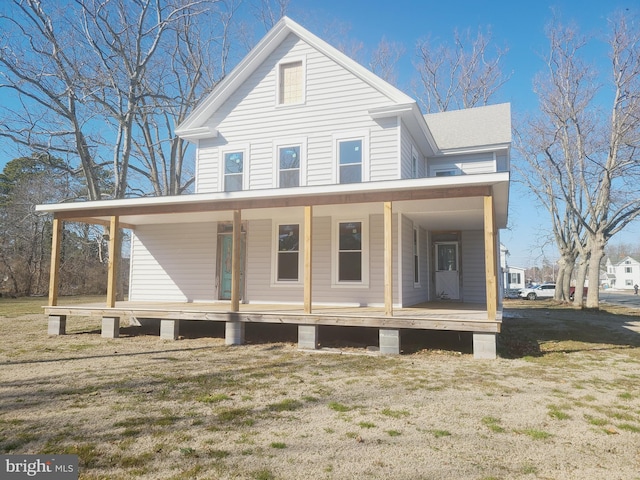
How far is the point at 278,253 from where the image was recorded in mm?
11352

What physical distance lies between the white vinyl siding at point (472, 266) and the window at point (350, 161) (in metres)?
4.94

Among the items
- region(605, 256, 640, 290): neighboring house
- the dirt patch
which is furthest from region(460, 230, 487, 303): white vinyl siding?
region(605, 256, 640, 290): neighboring house

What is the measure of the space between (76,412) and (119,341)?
17.5ft

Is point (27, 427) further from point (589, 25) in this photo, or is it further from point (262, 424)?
point (589, 25)

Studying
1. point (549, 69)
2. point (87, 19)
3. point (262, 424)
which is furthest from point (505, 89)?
point (262, 424)

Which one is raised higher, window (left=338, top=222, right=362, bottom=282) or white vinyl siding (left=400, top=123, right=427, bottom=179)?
white vinyl siding (left=400, top=123, right=427, bottom=179)

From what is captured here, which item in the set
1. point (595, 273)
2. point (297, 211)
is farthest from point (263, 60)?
point (595, 273)

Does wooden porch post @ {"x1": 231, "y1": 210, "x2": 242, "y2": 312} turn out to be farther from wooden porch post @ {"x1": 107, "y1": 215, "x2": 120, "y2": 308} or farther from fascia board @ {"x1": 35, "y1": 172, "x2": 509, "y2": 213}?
wooden porch post @ {"x1": 107, "y1": 215, "x2": 120, "y2": 308}

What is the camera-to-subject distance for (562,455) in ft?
11.5

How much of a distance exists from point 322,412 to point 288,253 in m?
6.94

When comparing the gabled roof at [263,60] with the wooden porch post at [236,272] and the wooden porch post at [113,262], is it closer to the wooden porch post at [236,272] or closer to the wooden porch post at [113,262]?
the wooden porch post at [113,262]

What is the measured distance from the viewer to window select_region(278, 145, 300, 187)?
1150 centimetres

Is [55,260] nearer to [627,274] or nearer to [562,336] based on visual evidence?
[562,336]

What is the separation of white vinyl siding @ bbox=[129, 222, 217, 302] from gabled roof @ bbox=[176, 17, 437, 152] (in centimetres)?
289
